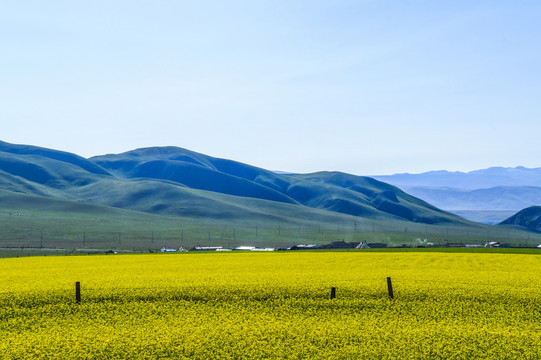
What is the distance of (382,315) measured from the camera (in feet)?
89.0

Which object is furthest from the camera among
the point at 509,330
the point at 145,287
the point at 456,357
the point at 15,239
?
the point at 15,239

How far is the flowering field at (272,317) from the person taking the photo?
21328mm

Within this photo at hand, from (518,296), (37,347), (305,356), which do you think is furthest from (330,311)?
(37,347)

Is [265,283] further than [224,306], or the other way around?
[265,283]

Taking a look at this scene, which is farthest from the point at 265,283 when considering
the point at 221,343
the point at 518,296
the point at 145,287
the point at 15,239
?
the point at 15,239

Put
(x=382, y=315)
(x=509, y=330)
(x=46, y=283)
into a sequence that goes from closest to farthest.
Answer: (x=509, y=330) < (x=382, y=315) < (x=46, y=283)

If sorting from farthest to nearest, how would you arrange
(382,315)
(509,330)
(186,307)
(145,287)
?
(145,287) < (186,307) < (382,315) < (509,330)

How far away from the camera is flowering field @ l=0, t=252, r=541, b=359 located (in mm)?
21328

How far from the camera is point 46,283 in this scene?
37.8 m

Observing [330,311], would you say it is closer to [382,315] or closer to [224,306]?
[382,315]

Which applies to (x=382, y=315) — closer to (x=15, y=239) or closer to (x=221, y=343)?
(x=221, y=343)

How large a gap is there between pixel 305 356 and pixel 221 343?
4.07 m

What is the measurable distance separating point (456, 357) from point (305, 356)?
6.19 m

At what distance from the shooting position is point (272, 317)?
26.8 m
